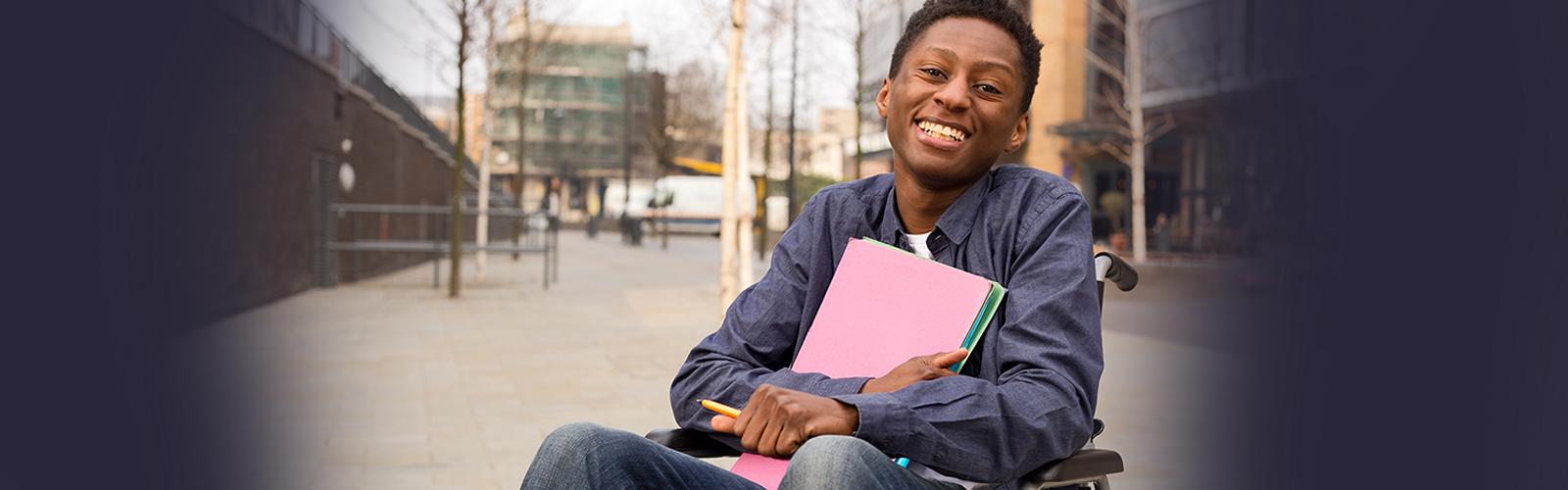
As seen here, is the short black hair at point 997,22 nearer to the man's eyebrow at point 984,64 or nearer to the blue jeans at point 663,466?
the man's eyebrow at point 984,64

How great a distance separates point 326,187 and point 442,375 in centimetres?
859

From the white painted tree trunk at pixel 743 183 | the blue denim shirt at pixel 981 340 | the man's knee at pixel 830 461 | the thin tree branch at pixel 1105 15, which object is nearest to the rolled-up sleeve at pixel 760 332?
the blue denim shirt at pixel 981 340

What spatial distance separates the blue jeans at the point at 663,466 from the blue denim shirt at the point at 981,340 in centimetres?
10

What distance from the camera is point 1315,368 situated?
253 inches

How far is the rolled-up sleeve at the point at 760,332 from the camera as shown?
8.19ft

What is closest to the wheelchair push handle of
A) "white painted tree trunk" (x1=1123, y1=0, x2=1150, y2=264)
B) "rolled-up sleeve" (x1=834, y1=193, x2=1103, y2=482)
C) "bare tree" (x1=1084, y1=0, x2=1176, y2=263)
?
"rolled-up sleeve" (x1=834, y1=193, x2=1103, y2=482)

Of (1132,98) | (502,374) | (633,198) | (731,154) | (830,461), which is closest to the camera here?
(830,461)

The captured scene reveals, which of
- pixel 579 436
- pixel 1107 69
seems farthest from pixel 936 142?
pixel 1107 69

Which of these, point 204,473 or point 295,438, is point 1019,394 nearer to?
point 204,473

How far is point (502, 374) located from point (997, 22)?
20.9ft

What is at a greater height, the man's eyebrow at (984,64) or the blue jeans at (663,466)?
the man's eyebrow at (984,64)

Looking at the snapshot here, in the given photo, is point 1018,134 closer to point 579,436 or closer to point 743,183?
point 579,436

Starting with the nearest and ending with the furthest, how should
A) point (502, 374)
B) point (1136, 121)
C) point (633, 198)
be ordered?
1. point (502, 374)
2. point (1136, 121)
3. point (633, 198)

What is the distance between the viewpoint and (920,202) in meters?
2.58
